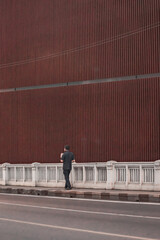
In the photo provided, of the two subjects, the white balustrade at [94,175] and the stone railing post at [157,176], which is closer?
the stone railing post at [157,176]

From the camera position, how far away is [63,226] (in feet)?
36.0

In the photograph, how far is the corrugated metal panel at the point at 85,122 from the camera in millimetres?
33250

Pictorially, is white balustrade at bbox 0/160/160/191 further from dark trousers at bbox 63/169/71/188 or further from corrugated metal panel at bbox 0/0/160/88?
corrugated metal panel at bbox 0/0/160/88

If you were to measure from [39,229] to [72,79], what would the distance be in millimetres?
27413

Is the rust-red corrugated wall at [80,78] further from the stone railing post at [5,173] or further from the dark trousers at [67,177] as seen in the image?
the dark trousers at [67,177]

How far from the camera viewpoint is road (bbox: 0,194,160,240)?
956 centimetres

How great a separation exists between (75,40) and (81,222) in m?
27.3

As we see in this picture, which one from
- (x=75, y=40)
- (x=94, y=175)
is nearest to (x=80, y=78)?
(x=75, y=40)

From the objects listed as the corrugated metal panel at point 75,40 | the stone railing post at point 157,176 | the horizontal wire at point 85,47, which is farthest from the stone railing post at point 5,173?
the horizontal wire at point 85,47

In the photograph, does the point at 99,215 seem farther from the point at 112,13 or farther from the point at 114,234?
the point at 112,13

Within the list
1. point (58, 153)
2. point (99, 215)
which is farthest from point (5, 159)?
point (99, 215)

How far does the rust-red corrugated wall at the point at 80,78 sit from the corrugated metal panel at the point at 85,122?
66mm

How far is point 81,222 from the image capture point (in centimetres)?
1164

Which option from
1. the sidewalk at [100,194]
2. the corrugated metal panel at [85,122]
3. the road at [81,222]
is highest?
the corrugated metal panel at [85,122]
